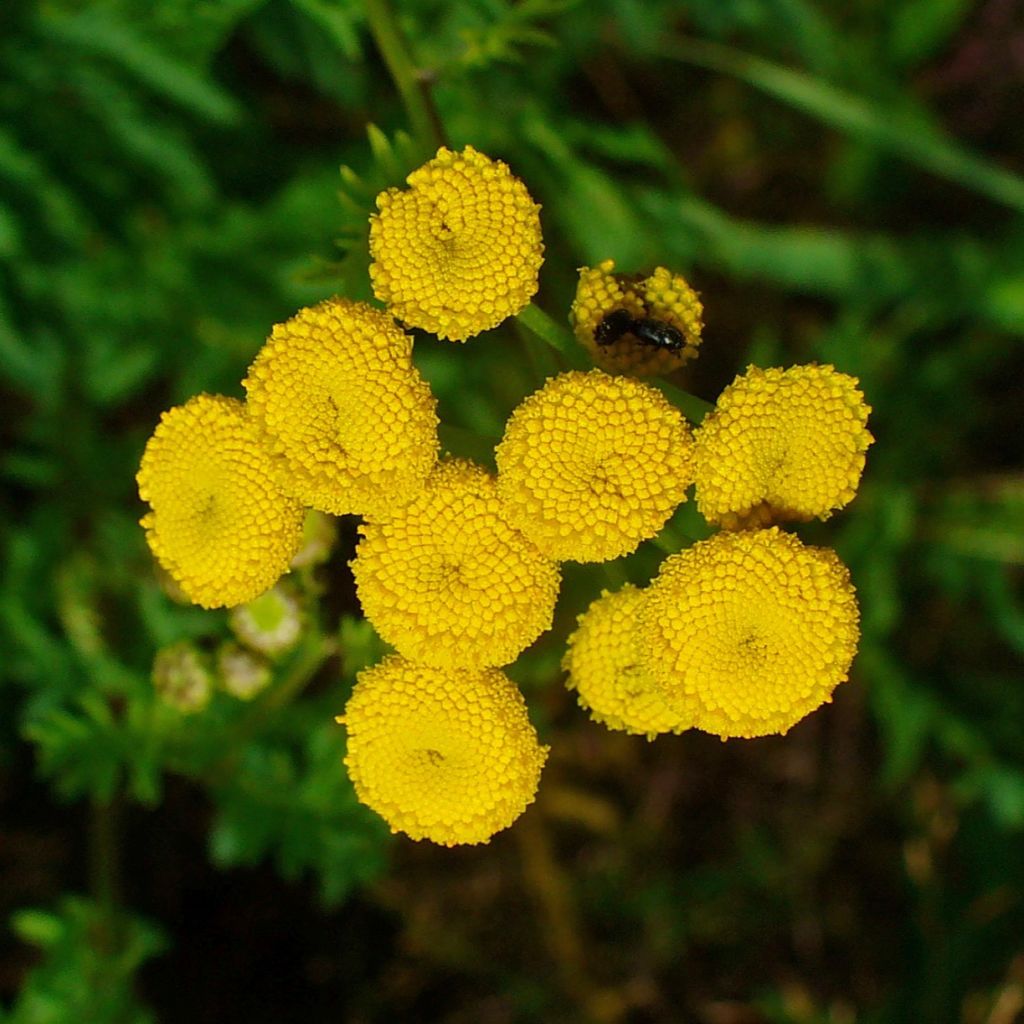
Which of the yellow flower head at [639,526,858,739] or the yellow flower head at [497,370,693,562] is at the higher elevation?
the yellow flower head at [497,370,693,562]

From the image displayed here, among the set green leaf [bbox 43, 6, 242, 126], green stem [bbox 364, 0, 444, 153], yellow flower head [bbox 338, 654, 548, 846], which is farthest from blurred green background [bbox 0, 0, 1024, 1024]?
yellow flower head [bbox 338, 654, 548, 846]

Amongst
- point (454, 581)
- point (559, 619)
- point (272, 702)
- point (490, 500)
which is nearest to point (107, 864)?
point (272, 702)

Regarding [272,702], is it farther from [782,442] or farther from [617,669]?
[782,442]

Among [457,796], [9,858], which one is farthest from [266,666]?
[9,858]

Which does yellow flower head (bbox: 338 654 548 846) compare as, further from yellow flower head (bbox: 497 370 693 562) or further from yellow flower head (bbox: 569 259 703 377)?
yellow flower head (bbox: 569 259 703 377)

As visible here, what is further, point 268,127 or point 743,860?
point 743,860

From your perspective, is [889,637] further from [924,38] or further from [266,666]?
[266,666]
